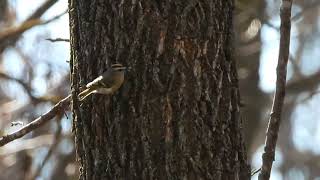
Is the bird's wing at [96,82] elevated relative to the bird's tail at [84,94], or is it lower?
elevated

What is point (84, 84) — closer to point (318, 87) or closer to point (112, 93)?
point (112, 93)

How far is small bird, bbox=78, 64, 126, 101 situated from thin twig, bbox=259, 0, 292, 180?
0.57 m

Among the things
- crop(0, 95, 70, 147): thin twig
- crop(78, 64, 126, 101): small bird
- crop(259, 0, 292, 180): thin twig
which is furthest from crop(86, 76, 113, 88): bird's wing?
crop(259, 0, 292, 180): thin twig

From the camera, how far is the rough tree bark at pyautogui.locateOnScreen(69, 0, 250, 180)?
2404 mm

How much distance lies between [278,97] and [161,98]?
0.47 m

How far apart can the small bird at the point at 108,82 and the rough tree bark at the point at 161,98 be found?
0.09 feet

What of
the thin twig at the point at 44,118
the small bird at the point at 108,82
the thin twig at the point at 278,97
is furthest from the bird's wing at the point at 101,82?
the thin twig at the point at 278,97

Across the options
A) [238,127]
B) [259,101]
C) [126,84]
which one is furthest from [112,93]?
[259,101]

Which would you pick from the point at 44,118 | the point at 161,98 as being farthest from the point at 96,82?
the point at 44,118

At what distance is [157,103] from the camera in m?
2.41

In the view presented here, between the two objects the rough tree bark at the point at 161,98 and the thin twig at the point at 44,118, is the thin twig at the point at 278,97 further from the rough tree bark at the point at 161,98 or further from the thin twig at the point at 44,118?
the thin twig at the point at 44,118

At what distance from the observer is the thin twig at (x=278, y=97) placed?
2.65 m

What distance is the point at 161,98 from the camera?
241cm

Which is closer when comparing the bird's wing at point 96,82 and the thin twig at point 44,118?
the bird's wing at point 96,82
